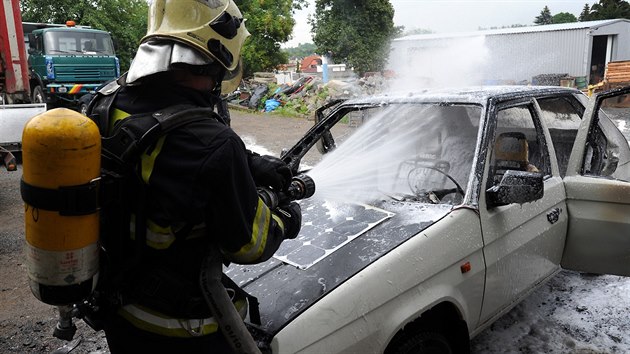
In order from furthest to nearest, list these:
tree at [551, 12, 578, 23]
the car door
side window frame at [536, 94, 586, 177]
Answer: tree at [551, 12, 578, 23]
side window frame at [536, 94, 586, 177]
the car door

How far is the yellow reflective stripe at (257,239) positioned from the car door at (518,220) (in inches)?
56.5

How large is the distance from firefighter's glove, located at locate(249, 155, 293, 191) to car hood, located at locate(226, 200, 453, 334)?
56 cm

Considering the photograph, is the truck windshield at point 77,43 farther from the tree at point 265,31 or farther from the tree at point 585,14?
the tree at point 585,14

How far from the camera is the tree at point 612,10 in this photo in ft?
135

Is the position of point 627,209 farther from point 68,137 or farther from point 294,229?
point 68,137

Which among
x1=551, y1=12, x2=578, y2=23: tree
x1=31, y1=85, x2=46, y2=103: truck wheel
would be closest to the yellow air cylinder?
x1=31, y1=85, x2=46, y2=103: truck wheel

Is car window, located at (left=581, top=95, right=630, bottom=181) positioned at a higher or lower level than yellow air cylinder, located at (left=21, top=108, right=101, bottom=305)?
lower

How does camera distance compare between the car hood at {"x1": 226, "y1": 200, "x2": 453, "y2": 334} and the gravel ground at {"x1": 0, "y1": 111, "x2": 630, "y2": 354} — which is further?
the gravel ground at {"x1": 0, "y1": 111, "x2": 630, "y2": 354}

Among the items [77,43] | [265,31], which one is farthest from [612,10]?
[77,43]

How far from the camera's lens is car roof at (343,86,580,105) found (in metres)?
3.14

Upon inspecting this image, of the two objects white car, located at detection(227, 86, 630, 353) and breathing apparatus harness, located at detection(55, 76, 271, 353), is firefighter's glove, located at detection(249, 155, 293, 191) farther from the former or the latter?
white car, located at detection(227, 86, 630, 353)

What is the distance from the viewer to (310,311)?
6.64 ft

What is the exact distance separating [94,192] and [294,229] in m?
0.74

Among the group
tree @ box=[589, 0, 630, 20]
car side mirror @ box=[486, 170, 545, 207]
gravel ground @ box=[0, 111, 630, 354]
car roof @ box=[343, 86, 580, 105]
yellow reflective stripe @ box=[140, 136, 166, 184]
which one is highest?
tree @ box=[589, 0, 630, 20]
